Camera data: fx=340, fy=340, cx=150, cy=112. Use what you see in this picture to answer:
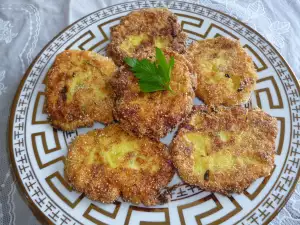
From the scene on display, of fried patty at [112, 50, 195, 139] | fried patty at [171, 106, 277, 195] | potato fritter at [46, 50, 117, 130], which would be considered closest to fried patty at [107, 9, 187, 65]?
potato fritter at [46, 50, 117, 130]

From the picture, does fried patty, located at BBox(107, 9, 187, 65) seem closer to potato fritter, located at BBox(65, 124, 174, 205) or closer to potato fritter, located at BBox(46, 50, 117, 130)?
potato fritter, located at BBox(46, 50, 117, 130)

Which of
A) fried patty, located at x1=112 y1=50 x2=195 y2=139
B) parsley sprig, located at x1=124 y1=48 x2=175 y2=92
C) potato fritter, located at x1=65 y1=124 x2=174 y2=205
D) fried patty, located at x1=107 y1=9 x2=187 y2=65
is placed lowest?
potato fritter, located at x1=65 y1=124 x2=174 y2=205

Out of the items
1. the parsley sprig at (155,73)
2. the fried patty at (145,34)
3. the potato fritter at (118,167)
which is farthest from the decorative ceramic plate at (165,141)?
the parsley sprig at (155,73)

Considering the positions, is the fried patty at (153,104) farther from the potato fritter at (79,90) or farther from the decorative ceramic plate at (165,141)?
the decorative ceramic plate at (165,141)

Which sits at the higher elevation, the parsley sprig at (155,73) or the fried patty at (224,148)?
the parsley sprig at (155,73)

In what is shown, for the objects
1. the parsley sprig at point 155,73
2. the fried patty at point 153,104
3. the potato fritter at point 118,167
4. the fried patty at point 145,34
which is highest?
the fried patty at point 145,34

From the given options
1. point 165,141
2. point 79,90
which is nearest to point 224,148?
point 165,141

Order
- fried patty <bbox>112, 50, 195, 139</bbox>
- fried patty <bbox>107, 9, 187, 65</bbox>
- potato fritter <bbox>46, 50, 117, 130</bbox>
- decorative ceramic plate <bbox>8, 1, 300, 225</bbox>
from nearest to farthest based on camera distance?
decorative ceramic plate <bbox>8, 1, 300, 225</bbox> → fried patty <bbox>112, 50, 195, 139</bbox> → potato fritter <bbox>46, 50, 117, 130</bbox> → fried patty <bbox>107, 9, 187, 65</bbox>

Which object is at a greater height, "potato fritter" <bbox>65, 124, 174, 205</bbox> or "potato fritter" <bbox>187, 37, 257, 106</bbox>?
"potato fritter" <bbox>187, 37, 257, 106</bbox>
